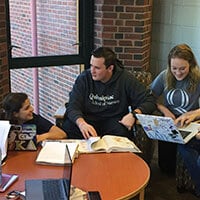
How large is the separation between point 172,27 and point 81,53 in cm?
93

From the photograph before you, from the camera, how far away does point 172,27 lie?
153 inches

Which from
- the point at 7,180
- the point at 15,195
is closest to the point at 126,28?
the point at 7,180

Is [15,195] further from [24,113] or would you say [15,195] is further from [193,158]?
[193,158]

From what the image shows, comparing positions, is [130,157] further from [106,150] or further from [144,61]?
[144,61]

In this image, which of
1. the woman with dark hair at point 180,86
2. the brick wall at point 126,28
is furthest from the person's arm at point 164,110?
the brick wall at point 126,28

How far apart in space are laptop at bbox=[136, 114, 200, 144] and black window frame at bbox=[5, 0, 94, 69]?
147cm

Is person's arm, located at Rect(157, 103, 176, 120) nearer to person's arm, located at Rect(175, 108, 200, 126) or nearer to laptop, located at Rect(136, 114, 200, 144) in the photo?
person's arm, located at Rect(175, 108, 200, 126)

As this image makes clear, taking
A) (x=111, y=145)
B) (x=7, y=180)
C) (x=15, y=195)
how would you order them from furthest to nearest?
1. (x=111, y=145)
2. (x=7, y=180)
3. (x=15, y=195)

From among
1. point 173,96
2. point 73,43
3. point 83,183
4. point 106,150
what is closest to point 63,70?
point 73,43

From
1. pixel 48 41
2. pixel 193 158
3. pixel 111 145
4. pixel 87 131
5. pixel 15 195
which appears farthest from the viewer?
pixel 48 41

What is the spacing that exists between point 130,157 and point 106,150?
14 cm

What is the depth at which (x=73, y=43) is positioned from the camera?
3.89 metres

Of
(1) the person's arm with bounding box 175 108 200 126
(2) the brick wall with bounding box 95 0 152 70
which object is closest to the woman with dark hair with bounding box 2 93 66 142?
(1) the person's arm with bounding box 175 108 200 126

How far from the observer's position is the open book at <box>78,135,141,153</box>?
229 centimetres
